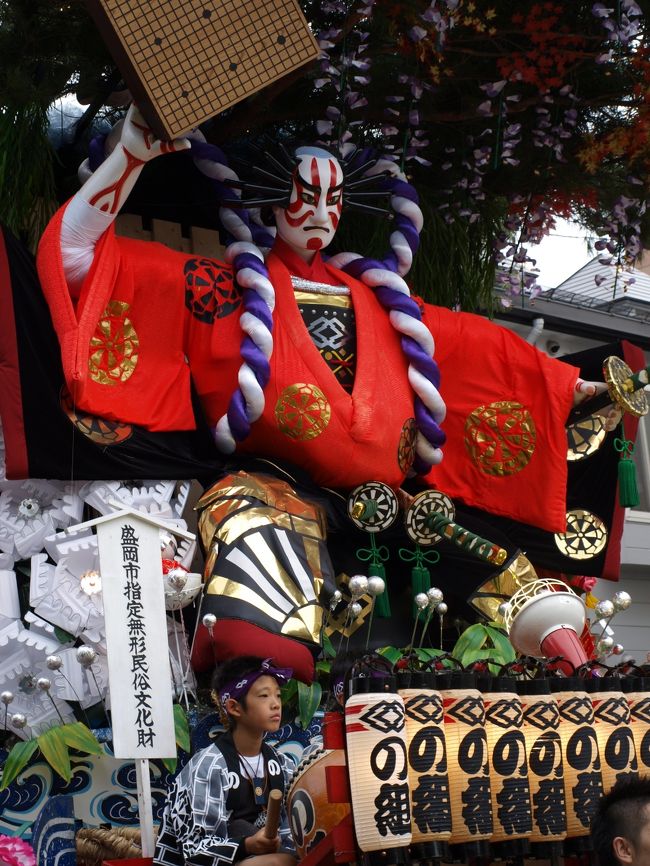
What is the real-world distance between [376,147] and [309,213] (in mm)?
1230

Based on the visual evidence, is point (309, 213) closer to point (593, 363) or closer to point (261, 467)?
point (261, 467)

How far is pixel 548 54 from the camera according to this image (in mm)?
7000

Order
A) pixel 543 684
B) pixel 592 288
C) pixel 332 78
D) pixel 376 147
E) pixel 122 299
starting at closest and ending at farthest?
pixel 543 684
pixel 122 299
pixel 332 78
pixel 376 147
pixel 592 288

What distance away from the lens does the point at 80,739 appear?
523cm

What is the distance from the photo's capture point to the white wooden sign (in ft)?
15.0

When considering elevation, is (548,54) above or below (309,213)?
above

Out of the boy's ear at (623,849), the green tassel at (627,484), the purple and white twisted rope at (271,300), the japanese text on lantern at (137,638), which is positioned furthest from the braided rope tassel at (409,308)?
the boy's ear at (623,849)

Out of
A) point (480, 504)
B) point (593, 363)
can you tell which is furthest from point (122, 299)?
point (593, 363)

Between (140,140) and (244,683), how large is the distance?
2.59 meters

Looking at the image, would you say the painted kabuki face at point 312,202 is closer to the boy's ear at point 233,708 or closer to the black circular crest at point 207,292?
the black circular crest at point 207,292

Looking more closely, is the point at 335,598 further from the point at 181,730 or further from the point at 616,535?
the point at 616,535

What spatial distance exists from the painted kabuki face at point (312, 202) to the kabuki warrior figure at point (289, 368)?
1 cm

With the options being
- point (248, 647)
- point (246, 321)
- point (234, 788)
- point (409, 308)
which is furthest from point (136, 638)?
point (409, 308)

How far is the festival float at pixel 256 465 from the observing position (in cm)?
505
